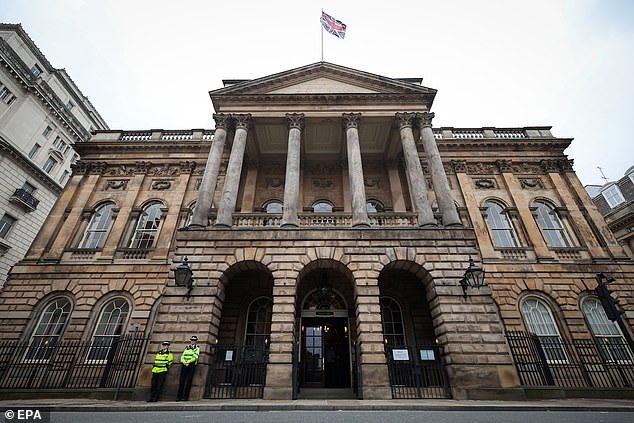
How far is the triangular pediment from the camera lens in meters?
14.4

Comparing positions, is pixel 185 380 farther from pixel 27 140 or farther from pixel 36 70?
pixel 36 70

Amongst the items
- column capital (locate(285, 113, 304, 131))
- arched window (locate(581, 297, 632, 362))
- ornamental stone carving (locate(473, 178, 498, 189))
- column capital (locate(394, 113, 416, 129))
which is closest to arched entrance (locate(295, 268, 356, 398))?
column capital (locate(285, 113, 304, 131))

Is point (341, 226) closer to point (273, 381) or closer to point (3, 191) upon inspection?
point (273, 381)

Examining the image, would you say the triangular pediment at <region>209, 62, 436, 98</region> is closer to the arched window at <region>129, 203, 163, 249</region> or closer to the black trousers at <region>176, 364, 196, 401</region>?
the arched window at <region>129, 203, 163, 249</region>

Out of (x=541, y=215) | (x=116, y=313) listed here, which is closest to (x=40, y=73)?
(x=116, y=313)

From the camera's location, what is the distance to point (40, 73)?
2652 cm

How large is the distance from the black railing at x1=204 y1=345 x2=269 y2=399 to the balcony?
1988 centimetres

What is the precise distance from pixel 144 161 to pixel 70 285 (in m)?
7.50

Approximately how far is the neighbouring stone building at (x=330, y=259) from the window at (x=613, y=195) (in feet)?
45.4

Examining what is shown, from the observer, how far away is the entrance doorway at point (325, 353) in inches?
450

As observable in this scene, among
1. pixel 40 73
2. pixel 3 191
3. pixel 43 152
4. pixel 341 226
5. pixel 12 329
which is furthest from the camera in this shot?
pixel 40 73

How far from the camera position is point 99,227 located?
15133 mm

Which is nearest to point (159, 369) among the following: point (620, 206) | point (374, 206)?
point (374, 206)

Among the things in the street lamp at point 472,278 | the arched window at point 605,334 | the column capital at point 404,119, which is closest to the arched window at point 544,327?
the arched window at point 605,334
